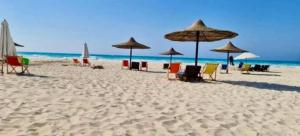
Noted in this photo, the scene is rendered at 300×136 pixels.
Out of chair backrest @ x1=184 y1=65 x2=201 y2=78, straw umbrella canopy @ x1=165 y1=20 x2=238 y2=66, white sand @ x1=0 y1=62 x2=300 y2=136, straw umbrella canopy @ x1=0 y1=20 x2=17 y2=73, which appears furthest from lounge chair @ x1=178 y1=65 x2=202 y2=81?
straw umbrella canopy @ x1=0 y1=20 x2=17 y2=73

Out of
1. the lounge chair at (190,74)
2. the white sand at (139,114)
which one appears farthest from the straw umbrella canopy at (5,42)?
the lounge chair at (190,74)

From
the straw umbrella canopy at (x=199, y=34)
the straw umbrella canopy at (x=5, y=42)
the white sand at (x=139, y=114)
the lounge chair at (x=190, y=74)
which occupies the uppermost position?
the straw umbrella canopy at (x=199, y=34)

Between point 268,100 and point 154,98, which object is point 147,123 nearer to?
point 154,98

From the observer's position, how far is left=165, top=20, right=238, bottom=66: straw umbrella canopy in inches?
427

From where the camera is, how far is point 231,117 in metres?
Answer: 5.01

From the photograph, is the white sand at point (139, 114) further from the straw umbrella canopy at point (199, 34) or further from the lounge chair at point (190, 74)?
the straw umbrella canopy at point (199, 34)

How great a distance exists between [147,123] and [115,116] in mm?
573

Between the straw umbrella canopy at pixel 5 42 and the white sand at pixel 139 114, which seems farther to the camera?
the straw umbrella canopy at pixel 5 42

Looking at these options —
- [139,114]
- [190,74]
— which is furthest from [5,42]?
[139,114]

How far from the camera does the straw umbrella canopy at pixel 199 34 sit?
10.9 m

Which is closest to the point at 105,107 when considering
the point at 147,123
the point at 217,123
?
the point at 147,123

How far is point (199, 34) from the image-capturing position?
501 inches

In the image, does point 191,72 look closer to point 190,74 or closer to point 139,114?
point 190,74

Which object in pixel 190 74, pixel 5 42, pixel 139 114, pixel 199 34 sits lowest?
pixel 139 114
